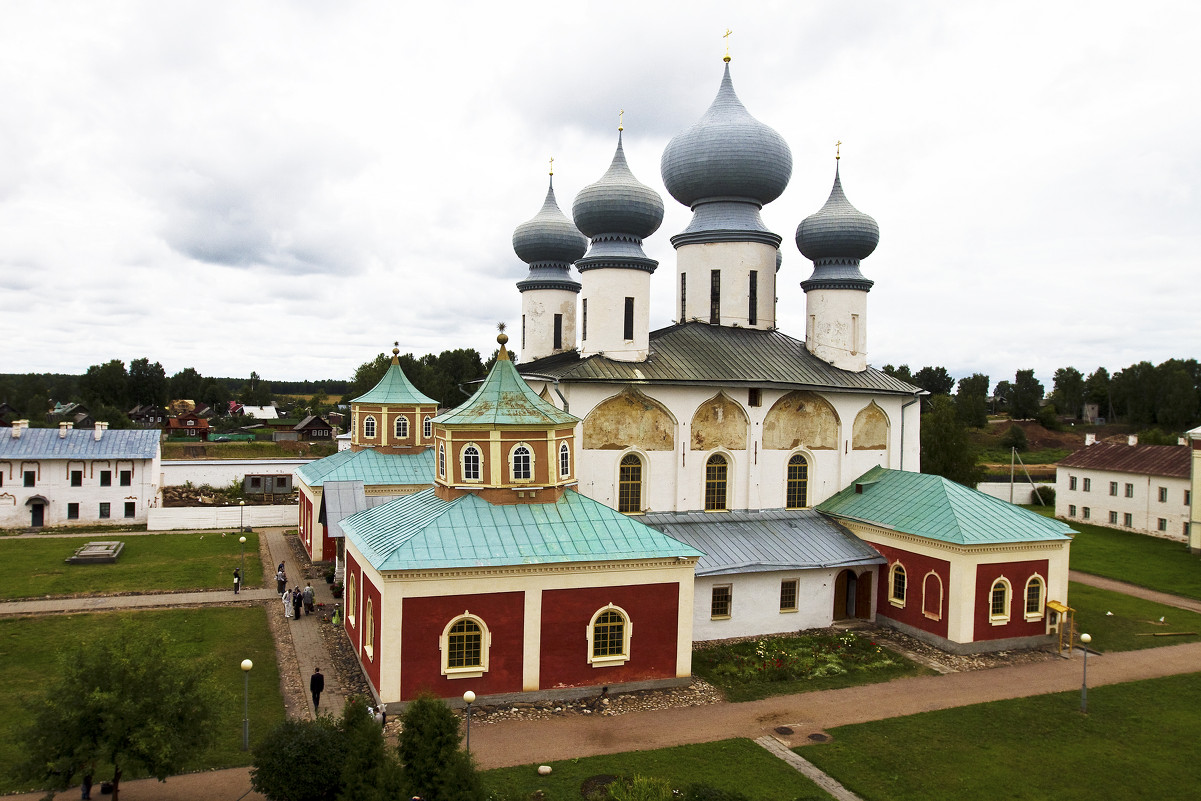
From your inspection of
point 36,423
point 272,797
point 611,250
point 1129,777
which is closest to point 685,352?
point 611,250

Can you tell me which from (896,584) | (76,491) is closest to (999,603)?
(896,584)

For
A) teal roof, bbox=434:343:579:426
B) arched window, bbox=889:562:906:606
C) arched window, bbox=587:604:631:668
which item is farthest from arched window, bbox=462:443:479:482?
arched window, bbox=889:562:906:606

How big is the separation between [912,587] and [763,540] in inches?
154

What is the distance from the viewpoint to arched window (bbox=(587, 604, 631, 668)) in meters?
16.2

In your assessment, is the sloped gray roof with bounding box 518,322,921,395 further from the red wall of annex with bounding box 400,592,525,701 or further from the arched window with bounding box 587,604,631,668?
the red wall of annex with bounding box 400,592,525,701

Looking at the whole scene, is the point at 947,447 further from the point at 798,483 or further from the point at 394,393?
the point at 394,393

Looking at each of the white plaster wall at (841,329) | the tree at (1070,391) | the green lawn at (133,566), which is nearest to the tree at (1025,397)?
the tree at (1070,391)

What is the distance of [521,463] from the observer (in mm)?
17453

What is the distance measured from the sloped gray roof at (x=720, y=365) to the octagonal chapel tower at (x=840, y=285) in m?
0.60

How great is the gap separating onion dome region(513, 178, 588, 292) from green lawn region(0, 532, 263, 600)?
13.8m

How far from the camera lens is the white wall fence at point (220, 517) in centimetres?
3491

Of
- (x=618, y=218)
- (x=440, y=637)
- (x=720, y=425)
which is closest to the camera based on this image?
(x=440, y=637)

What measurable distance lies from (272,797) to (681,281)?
1914 cm

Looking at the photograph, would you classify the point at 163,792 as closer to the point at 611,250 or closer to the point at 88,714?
the point at 88,714
